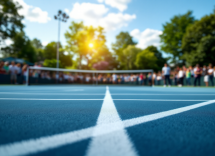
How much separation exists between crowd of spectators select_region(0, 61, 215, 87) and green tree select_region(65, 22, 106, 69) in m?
18.3

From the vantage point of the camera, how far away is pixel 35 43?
8431cm

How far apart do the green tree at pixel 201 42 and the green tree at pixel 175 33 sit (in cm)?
547

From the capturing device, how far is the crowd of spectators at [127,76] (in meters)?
14.6

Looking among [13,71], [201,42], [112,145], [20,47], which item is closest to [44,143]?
[112,145]

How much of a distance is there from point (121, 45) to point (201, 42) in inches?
1588

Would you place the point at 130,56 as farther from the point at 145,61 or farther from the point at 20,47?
the point at 20,47

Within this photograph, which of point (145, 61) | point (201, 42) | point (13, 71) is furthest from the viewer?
point (145, 61)

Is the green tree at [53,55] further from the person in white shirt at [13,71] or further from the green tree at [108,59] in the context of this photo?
the person in white shirt at [13,71]

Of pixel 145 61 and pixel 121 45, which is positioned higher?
pixel 121 45

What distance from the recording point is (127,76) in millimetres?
23641

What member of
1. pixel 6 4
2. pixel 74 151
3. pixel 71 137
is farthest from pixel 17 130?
pixel 6 4

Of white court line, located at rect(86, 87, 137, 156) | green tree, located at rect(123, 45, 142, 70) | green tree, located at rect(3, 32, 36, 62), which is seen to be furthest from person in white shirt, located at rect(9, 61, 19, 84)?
green tree, located at rect(123, 45, 142, 70)

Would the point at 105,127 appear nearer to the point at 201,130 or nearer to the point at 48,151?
the point at 48,151

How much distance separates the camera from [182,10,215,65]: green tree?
92.8ft
